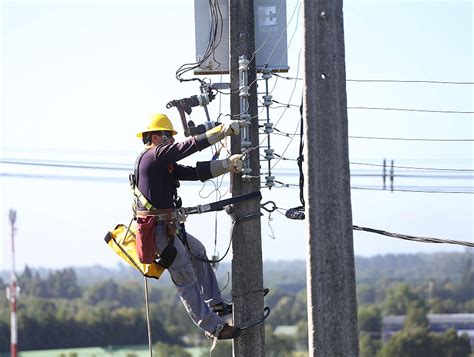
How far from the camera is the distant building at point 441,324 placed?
69.8 metres

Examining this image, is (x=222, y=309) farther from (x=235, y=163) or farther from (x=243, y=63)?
(x=243, y=63)

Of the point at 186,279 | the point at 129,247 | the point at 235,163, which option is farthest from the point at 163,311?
the point at 235,163

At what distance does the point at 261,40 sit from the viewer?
11320mm

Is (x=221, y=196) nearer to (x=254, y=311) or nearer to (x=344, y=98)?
(x=254, y=311)

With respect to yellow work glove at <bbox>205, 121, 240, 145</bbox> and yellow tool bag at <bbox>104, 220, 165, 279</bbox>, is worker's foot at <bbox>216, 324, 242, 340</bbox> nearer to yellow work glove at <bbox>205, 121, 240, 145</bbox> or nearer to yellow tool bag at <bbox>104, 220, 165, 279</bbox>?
yellow tool bag at <bbox>104, 220, 165, 279</bbox>

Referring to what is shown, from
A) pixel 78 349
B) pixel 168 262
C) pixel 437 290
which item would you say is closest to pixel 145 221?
pixel 168 262

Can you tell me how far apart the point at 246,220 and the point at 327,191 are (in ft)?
7.82

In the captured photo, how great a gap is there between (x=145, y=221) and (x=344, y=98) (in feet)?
9.74

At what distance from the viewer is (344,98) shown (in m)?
8.82

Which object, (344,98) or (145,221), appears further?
(145,221)

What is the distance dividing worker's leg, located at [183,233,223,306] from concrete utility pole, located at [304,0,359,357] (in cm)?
280

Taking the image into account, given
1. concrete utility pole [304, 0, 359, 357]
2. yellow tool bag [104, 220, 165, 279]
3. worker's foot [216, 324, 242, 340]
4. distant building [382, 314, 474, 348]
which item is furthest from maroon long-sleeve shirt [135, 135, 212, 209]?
distant building [382, 314, 474, 348]

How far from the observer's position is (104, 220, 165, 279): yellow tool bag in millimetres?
11445

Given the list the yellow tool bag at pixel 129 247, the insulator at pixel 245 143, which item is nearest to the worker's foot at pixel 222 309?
the yellow tool bag at pixel 129 247
